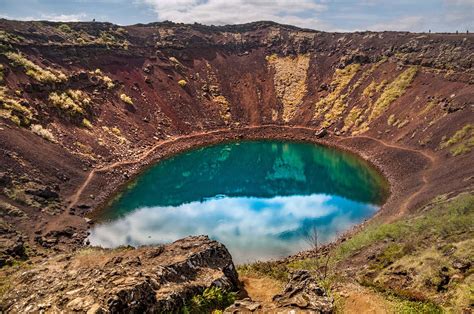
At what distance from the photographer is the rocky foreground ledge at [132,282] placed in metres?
15.7

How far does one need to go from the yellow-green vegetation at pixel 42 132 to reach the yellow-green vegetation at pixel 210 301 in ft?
164

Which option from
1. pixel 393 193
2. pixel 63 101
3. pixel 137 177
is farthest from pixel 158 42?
pixel 393 193

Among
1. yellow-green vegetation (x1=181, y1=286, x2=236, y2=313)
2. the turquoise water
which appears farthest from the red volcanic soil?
yellow-green vegetation (x1=181, y1=286, x2=236, y2=313)

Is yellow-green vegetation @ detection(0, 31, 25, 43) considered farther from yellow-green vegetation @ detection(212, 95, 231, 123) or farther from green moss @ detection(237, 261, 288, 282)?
green moss @ detection(237, 261, 288, 282)

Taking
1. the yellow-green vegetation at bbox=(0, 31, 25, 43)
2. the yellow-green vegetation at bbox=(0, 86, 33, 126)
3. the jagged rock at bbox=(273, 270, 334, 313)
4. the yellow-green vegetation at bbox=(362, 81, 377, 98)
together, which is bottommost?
the jagged rock at bbox=(273, 270, 334, 313)

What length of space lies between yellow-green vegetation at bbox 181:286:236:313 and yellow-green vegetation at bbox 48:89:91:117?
190 ft

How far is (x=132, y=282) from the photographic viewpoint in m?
16.4

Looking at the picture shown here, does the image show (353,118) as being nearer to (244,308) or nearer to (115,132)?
(115,132)

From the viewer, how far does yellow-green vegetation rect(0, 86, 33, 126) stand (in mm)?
58878

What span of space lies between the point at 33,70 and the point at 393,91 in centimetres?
6504

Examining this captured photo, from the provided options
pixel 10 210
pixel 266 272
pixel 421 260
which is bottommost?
pixel 266 272

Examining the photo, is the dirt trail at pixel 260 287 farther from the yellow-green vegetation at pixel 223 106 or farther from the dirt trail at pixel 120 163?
the yellow-green vegetation at pixel 223 106

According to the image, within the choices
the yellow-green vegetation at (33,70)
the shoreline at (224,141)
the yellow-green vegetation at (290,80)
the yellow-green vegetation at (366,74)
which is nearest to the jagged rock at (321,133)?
the shoreline at (224,141)

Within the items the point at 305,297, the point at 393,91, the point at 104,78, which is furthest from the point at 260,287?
the point at 104,78
